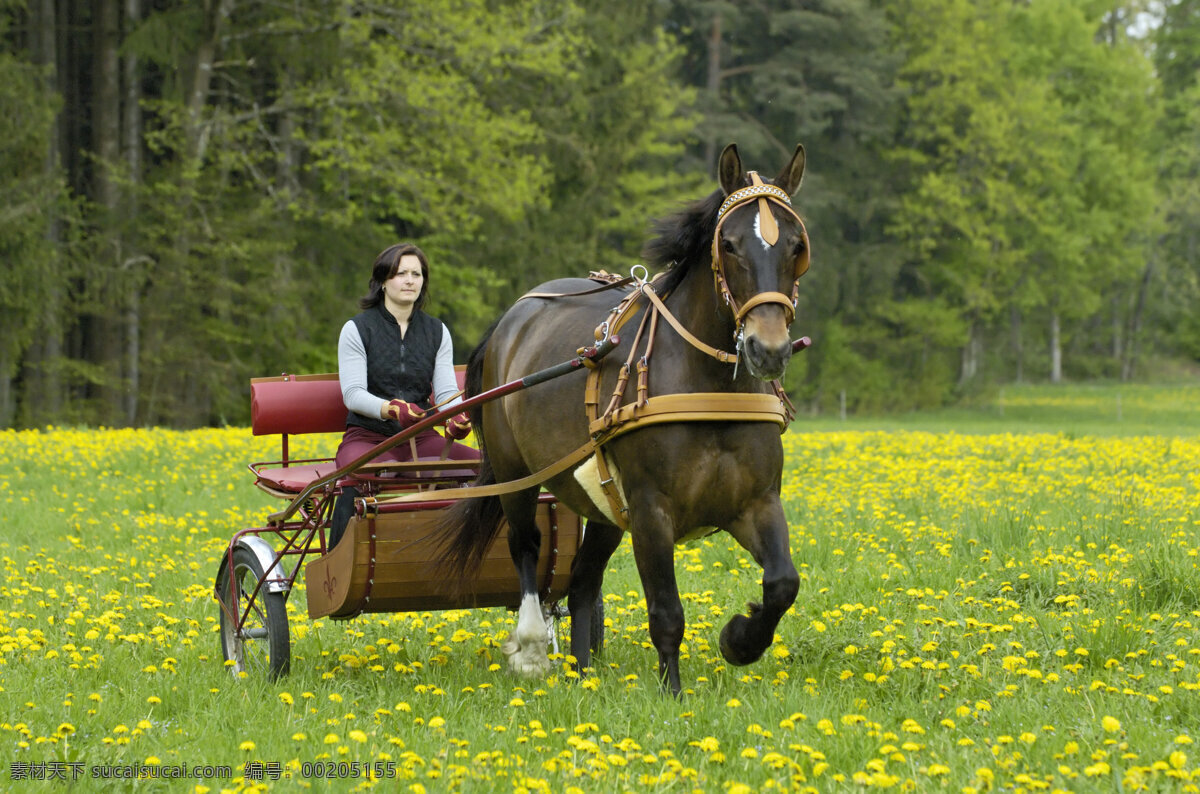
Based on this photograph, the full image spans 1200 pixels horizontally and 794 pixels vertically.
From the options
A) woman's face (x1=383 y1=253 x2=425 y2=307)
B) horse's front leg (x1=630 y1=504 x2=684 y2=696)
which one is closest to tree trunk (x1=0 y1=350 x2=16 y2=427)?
woman's face (x1=383 y1=253 x2=425 y2=307)

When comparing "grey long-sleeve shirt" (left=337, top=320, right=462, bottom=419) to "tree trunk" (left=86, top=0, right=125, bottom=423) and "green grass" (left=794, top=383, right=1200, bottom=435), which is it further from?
"green grass" (left=794, top=383, right=1200, bottom=435)

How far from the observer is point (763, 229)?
4.70 metres

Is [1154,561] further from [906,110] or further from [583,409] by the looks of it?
[906,110]

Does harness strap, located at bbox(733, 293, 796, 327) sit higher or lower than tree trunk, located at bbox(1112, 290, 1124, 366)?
lower

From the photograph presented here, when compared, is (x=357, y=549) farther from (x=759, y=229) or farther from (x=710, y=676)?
(x=759, y=229)

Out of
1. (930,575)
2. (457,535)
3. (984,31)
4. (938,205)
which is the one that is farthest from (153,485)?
(984,31)

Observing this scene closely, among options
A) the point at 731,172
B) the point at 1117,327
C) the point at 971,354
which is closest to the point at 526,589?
the point at 731,172

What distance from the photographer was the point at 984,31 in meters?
41.9

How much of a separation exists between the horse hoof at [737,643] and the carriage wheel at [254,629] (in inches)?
81.4

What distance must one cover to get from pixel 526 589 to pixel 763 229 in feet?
7.57

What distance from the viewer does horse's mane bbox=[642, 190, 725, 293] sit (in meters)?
5.10

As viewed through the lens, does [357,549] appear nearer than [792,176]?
No

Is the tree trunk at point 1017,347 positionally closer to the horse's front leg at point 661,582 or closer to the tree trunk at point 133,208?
the tree trunk at point 133,208

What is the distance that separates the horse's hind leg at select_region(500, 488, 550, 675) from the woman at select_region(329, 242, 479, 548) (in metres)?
0.57
